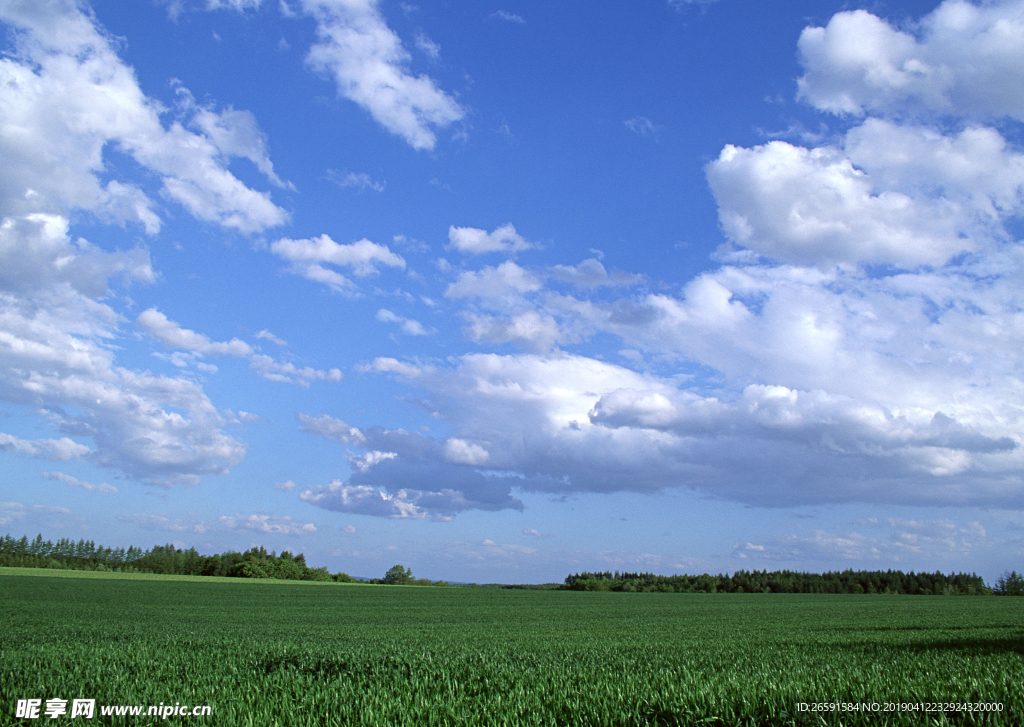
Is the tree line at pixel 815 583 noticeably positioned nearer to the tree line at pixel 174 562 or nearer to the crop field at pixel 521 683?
the tree line at pixel 174 562

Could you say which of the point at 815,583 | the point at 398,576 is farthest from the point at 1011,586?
the point at 398,576

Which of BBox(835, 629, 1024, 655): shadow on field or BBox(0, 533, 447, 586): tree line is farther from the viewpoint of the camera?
BBox(0, 533, 447, 586): tree line

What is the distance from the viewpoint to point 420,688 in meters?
9.99

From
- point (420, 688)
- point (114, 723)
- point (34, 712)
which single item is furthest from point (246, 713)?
point (34, 712)

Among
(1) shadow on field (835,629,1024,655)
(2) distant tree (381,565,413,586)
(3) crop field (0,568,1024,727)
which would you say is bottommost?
(2) distant tree (381,565,413,586)

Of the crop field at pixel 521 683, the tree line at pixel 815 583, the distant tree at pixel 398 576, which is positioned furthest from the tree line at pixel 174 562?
the crop field at pixel 521 683

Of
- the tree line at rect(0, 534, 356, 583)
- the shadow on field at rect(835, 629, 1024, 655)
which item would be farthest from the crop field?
the tree line at rect(0, 534, 356, 583)

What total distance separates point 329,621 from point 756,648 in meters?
26.7

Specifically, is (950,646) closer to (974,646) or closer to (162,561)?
(974,646)

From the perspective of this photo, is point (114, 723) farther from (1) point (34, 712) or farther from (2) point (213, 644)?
(2) point (213, 644)

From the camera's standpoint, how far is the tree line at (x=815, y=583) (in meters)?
156

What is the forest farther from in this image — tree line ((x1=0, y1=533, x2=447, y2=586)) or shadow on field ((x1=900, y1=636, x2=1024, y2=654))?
shadow on field ((x1=900, y1=636, x2=1024, y2=654))

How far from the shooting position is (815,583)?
161m

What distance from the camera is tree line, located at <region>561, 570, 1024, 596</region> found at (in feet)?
511
